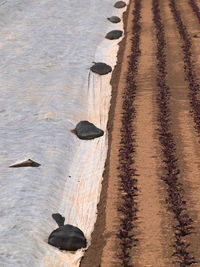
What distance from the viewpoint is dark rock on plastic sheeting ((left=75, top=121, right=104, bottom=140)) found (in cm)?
1362

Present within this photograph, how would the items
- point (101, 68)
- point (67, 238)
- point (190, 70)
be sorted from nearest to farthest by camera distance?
point (67, 238), point (190, 70), point (101, 68)

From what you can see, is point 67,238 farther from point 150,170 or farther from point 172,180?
point 150,170

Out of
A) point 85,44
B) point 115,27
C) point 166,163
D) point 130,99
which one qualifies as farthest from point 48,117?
point 115,27

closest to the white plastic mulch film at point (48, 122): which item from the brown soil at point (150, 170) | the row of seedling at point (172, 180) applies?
the brown soil at point (150, 170)

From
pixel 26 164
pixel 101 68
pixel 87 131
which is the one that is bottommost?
pixel 101 68

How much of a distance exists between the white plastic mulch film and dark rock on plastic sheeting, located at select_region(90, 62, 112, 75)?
274 millimetres

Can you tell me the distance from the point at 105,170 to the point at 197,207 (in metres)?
2.73

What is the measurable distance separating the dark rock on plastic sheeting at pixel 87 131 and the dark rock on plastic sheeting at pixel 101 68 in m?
4.35

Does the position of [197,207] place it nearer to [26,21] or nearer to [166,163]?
[166,163]

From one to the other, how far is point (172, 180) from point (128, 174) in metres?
1.03

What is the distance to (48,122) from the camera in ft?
45.8

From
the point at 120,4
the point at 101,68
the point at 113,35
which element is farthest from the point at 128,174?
the point at 120,4

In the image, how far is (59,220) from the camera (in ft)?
33.5

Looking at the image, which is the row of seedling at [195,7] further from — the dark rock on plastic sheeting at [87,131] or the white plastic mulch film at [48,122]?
the dark rock on plastic sheeting at [87,131]
